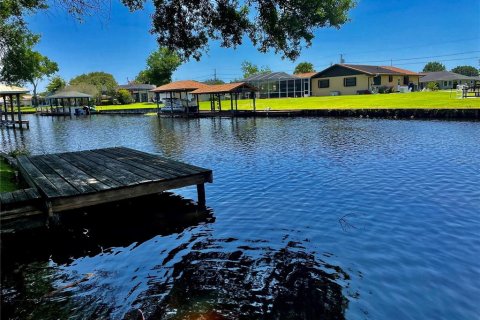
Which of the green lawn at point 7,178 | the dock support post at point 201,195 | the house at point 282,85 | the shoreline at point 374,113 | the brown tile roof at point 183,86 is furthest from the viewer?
the house at point 282,85

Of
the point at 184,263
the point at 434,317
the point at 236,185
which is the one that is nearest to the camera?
the point at 434,317

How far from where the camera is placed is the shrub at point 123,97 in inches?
3312

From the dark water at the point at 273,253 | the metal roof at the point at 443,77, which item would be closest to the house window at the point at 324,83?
the metal roof at the point at 443,77

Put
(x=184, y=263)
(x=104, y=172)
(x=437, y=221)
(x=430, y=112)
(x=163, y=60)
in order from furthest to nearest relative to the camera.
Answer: (x=163, y=60), (x=430, y=112), (x=104, y=172), (x=437, y=221), (x=184, y=263)

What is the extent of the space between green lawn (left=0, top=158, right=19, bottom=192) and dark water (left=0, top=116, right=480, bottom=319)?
2.41 metres

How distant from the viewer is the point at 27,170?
9.48m

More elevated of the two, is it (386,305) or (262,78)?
(262,78)

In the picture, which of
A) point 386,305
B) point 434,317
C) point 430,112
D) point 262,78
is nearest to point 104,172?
point 386,305

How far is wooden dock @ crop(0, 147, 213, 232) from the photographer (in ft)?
23.0

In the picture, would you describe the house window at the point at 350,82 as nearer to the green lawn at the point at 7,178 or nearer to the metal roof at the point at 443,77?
the metal roof at the point at 443,77

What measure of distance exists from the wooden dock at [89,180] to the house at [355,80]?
51.5 m

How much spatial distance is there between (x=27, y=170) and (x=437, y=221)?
9.94 meters

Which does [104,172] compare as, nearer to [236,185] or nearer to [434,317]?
[236,185]

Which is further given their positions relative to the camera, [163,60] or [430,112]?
[163,60]
